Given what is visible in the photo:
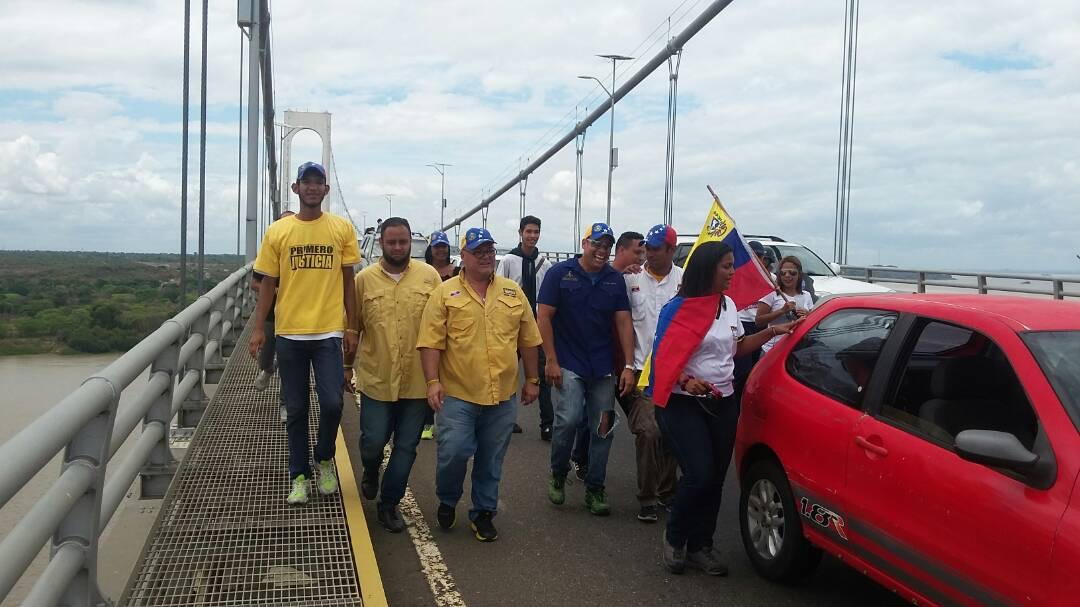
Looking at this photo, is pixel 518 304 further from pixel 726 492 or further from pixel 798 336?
pixel 726 492

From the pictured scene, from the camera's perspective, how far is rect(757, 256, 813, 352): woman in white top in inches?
266

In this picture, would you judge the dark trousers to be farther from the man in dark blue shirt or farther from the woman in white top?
the woman in white top

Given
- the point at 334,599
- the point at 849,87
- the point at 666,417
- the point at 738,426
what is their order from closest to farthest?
1. the point at 334,599
2. the point at 666,417
3. the point at 738,426
4. the point at 849,87

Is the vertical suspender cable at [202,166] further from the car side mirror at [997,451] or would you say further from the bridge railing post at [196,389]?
the car side mirror at [997,451]

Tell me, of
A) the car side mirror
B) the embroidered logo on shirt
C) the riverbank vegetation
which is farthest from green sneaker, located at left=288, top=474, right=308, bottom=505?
the riverbank vegetation

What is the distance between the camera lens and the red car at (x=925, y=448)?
3055 mm

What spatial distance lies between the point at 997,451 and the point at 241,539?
356cm

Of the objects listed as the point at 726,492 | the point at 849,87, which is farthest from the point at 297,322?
the point at 849,87

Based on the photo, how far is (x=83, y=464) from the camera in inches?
124

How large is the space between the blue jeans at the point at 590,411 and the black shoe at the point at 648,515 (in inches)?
11.7

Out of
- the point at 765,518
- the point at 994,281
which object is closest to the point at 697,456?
the point at 765,518

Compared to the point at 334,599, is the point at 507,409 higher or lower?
higher

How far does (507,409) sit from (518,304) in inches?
23.6

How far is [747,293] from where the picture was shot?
20.3 feet
